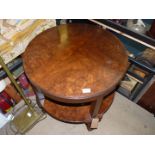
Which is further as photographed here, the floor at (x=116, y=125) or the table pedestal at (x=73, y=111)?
the floor at (x=116, y=125)

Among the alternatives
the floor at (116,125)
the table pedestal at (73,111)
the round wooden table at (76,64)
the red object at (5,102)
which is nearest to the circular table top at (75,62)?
the round wooden table at (76,64)

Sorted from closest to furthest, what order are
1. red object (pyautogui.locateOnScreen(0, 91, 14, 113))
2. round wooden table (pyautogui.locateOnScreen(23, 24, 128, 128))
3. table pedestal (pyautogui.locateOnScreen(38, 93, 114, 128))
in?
round wooden table (pyautogui.locateOnScreen(23, 24, 128, 128)), table pedestal (pyautogui.locateOnScreen(38, 93, 114, 128)), red object (pyautogui.locateOnScreen(0, 91, 14, 113))

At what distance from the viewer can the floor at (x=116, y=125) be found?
152 cm

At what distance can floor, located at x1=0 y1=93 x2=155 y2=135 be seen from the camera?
1.52 meters

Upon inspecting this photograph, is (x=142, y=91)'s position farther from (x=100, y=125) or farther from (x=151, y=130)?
(x=100, y=125)

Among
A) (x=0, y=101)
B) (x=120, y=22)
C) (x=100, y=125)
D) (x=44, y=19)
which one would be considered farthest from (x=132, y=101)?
(x=0, y=101)

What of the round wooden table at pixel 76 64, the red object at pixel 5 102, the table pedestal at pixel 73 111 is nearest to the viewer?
the round wooden table at pixel 76 64

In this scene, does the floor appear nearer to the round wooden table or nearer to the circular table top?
the round wooden table

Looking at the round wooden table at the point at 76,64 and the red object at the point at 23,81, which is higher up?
the round wooden table at the point at 76,64

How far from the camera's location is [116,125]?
156 cm

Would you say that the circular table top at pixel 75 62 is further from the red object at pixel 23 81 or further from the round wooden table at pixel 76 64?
the red object at pixel 23 81

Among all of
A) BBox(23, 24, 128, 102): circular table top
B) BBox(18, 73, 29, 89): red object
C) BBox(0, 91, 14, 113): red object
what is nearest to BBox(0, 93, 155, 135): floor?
BBox(0, 91, 14, 113): red object

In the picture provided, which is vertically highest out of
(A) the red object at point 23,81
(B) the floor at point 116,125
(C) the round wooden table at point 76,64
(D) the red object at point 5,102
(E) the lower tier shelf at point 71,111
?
(C) the round wooden table at point 76,64

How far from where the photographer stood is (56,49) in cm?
112
